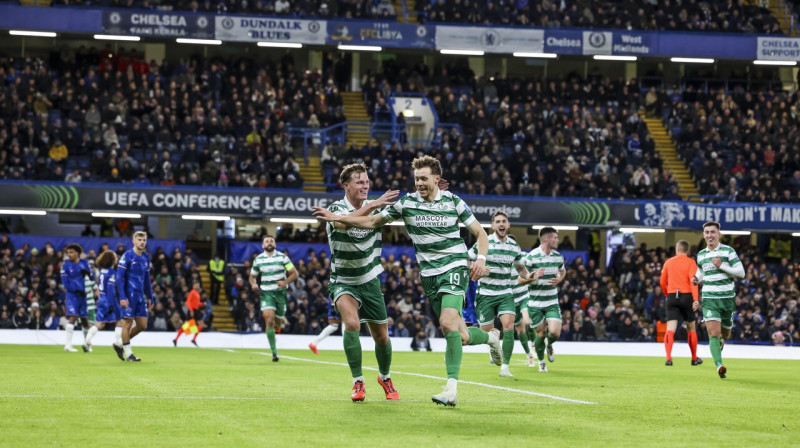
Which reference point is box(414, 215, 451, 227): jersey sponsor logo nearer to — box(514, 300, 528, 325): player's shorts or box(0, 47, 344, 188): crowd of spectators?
box(514, 300, 528, 325): player's shorts

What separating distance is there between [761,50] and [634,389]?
40.2 meters

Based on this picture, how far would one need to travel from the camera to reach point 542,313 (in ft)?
62.8

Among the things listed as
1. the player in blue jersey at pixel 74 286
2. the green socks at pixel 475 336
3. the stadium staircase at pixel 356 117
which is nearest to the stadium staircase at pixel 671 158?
the stadium staircase at pixel 356 117

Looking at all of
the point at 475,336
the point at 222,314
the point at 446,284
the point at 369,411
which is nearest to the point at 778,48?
the point at 222,314

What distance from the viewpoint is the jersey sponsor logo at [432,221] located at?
11312 millimetres

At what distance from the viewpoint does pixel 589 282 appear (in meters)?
40.4

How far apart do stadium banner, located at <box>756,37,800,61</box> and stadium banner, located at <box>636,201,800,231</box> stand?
34.1 feet

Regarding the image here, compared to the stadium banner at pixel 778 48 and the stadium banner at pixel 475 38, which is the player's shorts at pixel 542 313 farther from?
the stadium banner at pixel 778 48

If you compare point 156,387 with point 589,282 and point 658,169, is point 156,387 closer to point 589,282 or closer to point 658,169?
point 589,282

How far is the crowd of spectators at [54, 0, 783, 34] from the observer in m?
49.1

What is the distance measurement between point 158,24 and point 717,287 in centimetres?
3461

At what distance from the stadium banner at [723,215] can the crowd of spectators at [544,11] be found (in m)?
12.0

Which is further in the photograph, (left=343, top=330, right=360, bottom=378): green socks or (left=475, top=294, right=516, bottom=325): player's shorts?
(left=475, top=294, right=516, bottom=325): player's shorts

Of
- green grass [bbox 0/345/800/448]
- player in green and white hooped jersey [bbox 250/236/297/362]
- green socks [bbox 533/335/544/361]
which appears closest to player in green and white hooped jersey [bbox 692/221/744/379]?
green grass [bbox 0/345/800/448]
